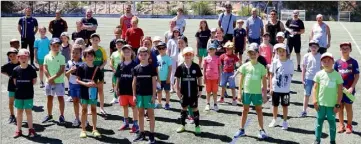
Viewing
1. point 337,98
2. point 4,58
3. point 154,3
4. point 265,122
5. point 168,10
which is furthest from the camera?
point 154,3

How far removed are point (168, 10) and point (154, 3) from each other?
7244 millimetres

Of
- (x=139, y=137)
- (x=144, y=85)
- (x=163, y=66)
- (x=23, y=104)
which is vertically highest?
(x=163, y=66)

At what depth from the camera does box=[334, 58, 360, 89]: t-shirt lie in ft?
33.9

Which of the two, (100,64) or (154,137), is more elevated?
(100,64)

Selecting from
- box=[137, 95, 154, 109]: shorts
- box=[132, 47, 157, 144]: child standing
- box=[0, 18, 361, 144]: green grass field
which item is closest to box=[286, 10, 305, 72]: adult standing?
box=[0, 18, 361, 144]: green grass field

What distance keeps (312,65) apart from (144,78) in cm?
423

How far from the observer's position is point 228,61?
12805mm

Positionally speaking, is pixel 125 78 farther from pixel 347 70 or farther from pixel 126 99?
pixel 347 70

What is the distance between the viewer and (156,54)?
12711 mm

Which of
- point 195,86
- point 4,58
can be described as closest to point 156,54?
point 195,86

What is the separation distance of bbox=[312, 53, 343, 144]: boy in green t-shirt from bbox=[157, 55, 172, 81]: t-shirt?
148 inches

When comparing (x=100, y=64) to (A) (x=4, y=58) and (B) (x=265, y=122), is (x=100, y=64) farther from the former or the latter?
(A) (x=4, y=58)

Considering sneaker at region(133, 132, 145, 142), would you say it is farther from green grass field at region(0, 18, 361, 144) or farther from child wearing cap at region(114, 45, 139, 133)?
child wearing cap at region(114, 45, 139, 133)

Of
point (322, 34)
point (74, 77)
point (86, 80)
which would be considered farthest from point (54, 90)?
point (322, 34)
